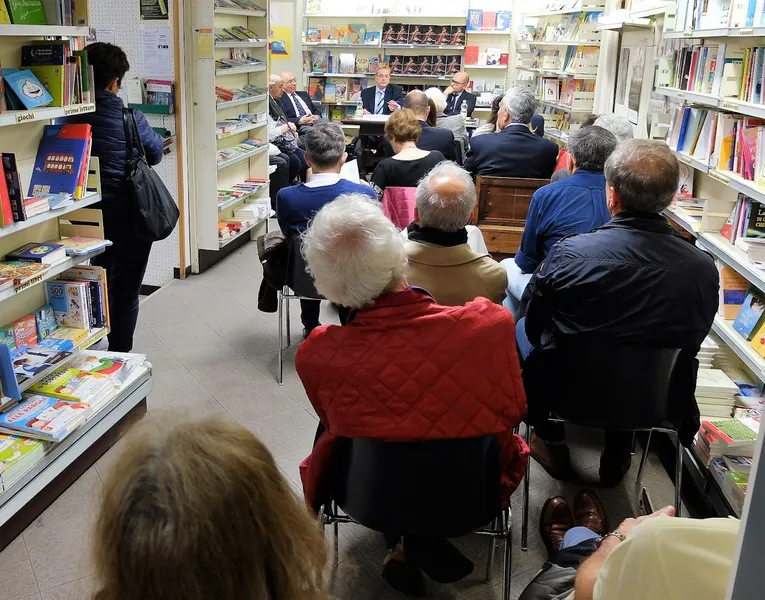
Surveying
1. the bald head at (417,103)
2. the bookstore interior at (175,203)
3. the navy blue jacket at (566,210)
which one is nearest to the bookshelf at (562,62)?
the bookstore interior at (175,203)

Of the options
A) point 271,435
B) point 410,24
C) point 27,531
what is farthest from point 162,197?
point 410,24

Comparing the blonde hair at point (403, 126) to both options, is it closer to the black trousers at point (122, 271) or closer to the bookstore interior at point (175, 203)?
the bookstore interior at point (175, 203)

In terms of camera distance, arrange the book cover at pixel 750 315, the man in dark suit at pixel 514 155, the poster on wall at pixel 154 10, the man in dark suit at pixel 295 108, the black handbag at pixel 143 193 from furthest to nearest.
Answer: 1. the man in dark suit at pixel 295 108
2. the poster on wall at pixel 154 10
3. the man in dark suit at pixel 514 155
4. the black handbag at pixel 143 193
5. the book cover at pixel 750 315

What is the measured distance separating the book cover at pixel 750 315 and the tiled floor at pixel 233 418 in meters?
0.70

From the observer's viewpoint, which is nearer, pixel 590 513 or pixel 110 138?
pixel 590 513

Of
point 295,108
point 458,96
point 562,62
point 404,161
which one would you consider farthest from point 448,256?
point 458,96

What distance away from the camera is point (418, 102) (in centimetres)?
578

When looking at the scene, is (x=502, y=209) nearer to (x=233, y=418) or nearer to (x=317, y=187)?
(x=317, y=187)

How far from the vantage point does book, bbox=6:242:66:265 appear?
2.87 m

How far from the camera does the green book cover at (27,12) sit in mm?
2637

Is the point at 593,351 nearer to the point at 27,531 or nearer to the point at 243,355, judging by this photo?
the point at 27,531

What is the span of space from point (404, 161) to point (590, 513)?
253 centimetres

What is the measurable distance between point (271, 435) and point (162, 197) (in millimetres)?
1342

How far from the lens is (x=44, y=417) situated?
9.09ft
